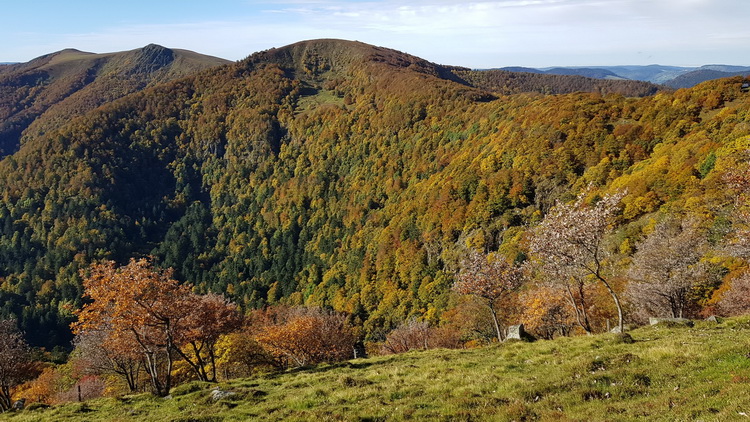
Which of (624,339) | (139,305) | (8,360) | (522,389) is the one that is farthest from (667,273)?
(8,360)

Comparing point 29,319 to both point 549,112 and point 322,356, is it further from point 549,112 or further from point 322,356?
point 549,112

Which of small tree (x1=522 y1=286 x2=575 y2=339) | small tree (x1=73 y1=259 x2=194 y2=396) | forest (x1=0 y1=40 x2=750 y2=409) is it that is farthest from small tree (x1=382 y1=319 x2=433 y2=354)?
small tree (x1=73 y1=259 x2=194 y2=396)

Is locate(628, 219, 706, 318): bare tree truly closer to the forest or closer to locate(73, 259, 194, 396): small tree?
the forest

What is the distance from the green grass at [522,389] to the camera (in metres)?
13.2

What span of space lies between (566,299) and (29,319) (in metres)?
220

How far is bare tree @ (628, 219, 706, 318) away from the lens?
42906 millimetres

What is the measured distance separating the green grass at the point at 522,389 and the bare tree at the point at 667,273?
1861cm

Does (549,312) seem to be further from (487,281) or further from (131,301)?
(131,301)

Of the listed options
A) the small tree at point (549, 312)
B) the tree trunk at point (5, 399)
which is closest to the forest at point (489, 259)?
the small tree at point (549, 312)

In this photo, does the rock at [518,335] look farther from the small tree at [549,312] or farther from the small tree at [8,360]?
the small tree at [8,360]

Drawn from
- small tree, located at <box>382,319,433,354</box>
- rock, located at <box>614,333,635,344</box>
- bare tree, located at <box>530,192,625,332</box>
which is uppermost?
bare tree, located at <box>530,192,625,332</box>

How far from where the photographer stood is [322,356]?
68.4 m

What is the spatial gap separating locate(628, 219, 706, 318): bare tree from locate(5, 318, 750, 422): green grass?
61.0 ft

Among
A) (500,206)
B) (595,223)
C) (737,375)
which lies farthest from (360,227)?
(737,375)
